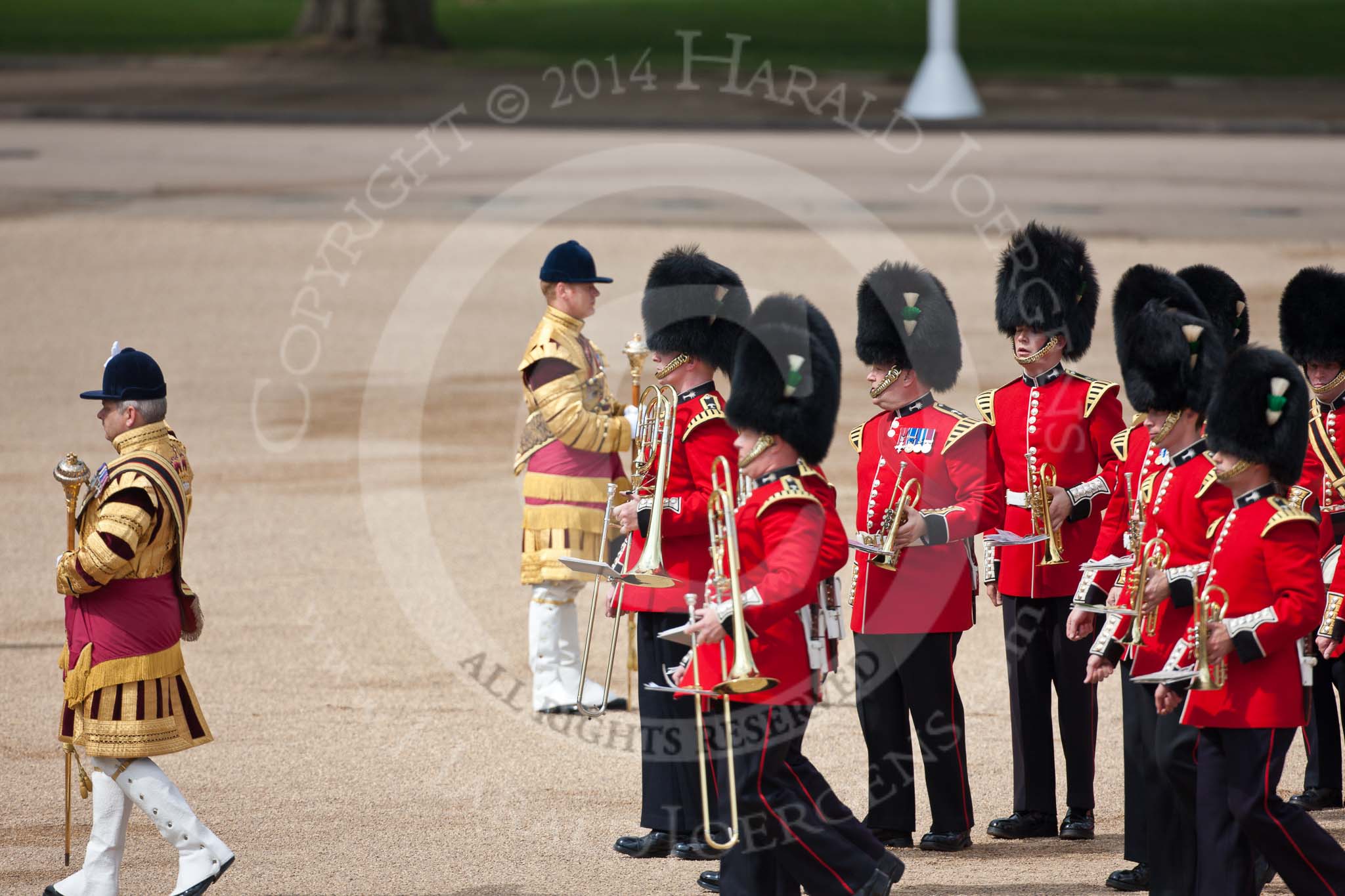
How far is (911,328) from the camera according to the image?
559 centimetres

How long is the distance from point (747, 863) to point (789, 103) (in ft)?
72.0

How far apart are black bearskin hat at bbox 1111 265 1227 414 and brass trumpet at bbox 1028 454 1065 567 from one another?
54cm

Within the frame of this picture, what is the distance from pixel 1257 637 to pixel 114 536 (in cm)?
295

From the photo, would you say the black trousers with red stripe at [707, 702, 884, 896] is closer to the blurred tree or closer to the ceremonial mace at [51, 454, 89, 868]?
the ceremonial mace at [51, 454, 89, 868]

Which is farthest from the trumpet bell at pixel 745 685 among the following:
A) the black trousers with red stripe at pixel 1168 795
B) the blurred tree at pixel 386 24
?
the blurred tree at pixel 386 24

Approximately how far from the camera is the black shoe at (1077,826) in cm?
562

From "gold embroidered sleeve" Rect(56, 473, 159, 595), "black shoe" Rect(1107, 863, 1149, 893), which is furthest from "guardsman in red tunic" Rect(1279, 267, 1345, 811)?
"gold embroidered sleeve" Rect(56, 473, 159, 595)

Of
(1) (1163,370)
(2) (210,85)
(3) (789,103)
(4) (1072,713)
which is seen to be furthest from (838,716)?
(2) (210,85)

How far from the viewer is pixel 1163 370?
4.96 m

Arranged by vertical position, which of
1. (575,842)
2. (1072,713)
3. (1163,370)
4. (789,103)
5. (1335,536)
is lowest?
(575,842)

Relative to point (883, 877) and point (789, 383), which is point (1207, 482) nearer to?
point (789, 383)

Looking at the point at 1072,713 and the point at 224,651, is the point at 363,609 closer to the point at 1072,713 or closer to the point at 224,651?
the point at 224,651

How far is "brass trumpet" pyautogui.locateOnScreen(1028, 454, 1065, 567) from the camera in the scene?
224 inches

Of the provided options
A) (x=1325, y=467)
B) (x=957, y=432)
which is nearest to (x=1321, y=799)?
(x=1325, y=467)
